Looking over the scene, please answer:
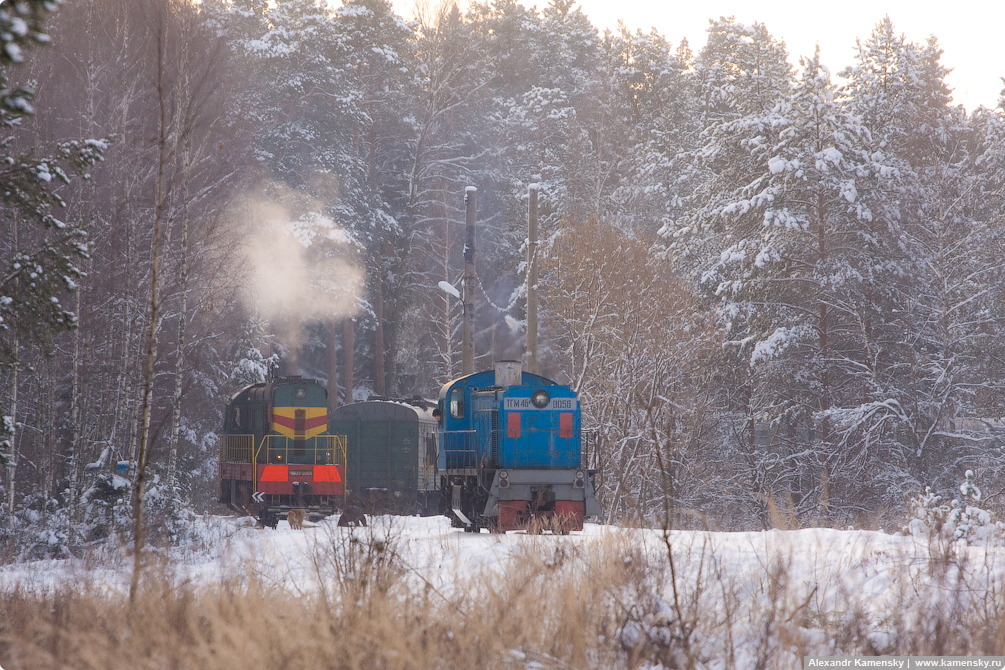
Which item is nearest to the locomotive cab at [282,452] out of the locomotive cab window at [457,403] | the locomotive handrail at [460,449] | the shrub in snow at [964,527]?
the locomotive handrail at [460,449]

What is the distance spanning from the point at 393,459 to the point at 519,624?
16885mm

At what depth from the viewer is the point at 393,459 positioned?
22.9m

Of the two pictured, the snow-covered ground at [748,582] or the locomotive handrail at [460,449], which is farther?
the locomotive handrail at [460,449]

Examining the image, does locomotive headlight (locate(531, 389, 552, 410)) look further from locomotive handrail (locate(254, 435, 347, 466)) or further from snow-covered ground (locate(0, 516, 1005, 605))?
locomotive handrail (locate(254, 435, 347, 466))

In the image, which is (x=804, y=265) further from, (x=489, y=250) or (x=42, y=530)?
(x=42, y=530)

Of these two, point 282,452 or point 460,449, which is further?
point 282,452

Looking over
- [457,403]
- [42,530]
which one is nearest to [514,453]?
[457,403]

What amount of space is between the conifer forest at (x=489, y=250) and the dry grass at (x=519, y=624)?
4.80ft

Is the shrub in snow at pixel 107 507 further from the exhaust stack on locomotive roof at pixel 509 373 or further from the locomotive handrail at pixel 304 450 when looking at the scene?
the exhaust stack on locomotive roof at pixel 509 373

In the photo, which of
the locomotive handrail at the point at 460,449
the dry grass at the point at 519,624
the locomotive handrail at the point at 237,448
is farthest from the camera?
the locomotive handrail at the point at 237,448

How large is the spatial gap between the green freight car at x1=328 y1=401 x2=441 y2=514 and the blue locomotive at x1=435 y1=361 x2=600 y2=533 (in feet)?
17.7

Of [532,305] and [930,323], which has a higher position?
[930,323]

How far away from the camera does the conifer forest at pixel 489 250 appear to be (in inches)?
686

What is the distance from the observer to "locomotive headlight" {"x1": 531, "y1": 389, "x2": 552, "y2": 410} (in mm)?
15633
